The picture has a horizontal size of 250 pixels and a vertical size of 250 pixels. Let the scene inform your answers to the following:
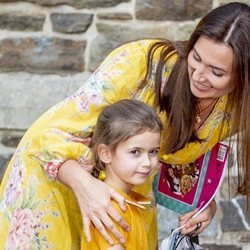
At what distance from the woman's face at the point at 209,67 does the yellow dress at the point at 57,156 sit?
0.09 metres

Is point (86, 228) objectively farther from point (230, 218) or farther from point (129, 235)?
point (230, 218)

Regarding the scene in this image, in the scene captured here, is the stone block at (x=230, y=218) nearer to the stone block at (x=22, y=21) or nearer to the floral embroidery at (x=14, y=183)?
the stone block at (x=22, y=21)

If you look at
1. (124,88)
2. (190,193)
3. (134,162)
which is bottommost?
(190,193)

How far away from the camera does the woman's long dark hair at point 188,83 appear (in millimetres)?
2244

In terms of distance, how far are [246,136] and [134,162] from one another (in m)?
0.33

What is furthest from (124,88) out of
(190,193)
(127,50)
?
(190,193)

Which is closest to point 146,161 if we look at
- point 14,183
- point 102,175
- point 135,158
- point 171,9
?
point 135,158

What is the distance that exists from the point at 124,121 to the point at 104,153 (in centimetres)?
→ 10

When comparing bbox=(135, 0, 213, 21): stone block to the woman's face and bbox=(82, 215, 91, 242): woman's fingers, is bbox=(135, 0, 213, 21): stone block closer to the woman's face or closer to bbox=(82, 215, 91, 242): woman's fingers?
the woman's face

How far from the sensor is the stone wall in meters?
3.83

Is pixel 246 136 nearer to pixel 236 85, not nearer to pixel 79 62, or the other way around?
pixel 236 85

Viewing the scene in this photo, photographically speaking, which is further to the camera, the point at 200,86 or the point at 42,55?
the point at 42,55

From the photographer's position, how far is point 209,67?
2258 millimetres

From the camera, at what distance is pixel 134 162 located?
223 cm
